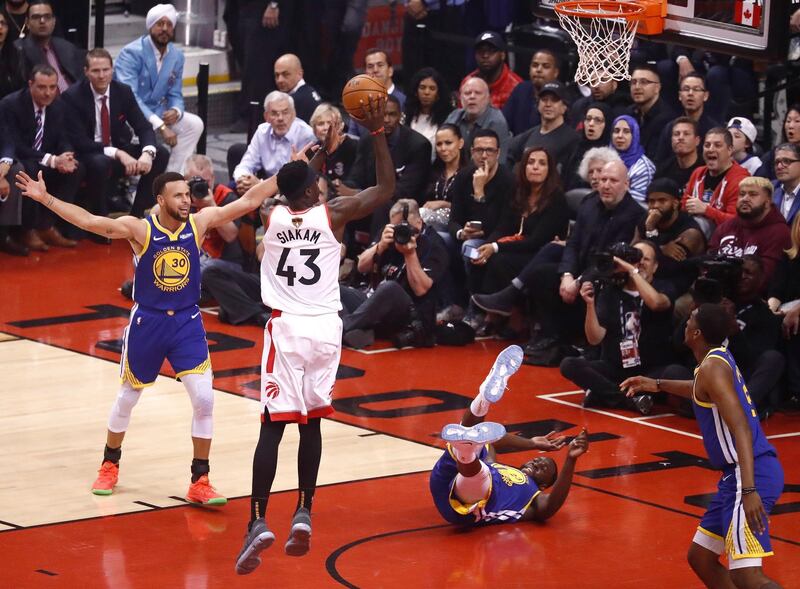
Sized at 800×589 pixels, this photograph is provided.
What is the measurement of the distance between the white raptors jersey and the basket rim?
346cm

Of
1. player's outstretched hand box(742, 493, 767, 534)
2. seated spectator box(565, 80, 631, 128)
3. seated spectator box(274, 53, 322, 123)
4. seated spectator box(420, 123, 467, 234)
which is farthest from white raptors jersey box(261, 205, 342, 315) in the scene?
seated spectator box(274, 53, 322, 123)

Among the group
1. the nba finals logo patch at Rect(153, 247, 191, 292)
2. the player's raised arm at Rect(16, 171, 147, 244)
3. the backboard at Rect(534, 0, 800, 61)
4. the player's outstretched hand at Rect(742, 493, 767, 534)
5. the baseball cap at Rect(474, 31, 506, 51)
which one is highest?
the backboard at Rect(534, 0, 800, 61)

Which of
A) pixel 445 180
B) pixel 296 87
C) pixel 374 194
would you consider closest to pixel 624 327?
pixel 445 180

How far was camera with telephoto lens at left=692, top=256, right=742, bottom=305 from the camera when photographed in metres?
11.0

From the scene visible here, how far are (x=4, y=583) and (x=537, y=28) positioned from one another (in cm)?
1042

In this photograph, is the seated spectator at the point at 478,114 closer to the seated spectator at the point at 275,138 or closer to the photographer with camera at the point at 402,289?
the seated spectator at the point at 275,138

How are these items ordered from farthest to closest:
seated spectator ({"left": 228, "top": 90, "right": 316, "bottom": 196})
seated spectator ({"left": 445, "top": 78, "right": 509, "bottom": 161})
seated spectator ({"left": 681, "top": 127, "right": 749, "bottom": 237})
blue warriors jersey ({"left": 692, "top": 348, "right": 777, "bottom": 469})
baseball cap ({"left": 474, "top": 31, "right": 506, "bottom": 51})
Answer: baseball cap ({"left": 474, "top": 31, "right": 506, "bottom": 51}) → seated spectator ({"left": 228, "top": 90, "right": 316, "bottom": 196}) → seated spectator ({"left": 445, "top": 78, "right": 509, "bottom": 161}) → seated spectator ({"left": 681, "top": 127, "right": 749, "bottom": 237}) → blue warriors jersey ({"left": 692, "top": 348, "right": 777, "bottom": 469})

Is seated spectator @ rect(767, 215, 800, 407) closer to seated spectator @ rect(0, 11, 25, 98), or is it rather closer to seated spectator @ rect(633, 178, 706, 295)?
seated spectator @ rect(633, 178, 706, 295)

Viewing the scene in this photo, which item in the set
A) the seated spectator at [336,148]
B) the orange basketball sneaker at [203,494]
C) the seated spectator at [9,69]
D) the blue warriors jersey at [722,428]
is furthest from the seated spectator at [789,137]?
the seated spectator at [9,69]

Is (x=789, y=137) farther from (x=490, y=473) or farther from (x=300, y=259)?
(x=300, y=259)

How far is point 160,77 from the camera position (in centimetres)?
1659

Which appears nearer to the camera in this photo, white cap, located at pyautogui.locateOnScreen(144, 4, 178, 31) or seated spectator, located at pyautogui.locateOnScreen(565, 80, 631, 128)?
seated spectator, located at pyautogui.locateOnScreen(565, 80, 631, 128)

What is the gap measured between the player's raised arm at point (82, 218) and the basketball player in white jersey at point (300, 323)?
1.43 metres

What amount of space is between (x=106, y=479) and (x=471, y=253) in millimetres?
4639
